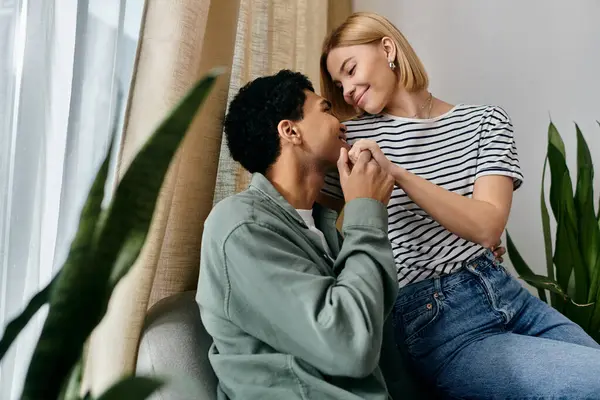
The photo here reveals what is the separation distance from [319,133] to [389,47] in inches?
13.6

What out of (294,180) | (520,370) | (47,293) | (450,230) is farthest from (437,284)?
(47,293)

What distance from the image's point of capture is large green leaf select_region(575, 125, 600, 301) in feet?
5.11

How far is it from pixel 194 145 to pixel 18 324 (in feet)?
2.74

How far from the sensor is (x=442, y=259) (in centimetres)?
119

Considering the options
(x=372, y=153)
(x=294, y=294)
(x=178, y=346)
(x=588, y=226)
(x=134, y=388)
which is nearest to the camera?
(x=134, y=388)

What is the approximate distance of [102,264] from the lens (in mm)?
303

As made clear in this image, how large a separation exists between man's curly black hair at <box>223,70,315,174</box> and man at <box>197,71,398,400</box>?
0.08 metres

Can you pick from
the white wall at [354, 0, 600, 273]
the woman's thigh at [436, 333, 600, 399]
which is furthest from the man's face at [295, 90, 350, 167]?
the white wall at [354, 0, 600, 273]

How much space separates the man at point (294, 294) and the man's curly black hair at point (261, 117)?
0.26ft

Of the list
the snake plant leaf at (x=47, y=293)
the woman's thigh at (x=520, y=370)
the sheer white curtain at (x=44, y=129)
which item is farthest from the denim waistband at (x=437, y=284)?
the snake plant leaf at (x=47, y=293)

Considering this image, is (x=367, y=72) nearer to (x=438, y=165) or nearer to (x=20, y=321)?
(x=438, y=165)

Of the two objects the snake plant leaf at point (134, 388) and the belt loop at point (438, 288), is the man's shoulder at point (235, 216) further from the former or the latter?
the snake plant leaf at point (134, 388)

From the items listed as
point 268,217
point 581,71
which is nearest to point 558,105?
point 581,71

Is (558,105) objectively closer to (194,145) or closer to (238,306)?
(194,145)
